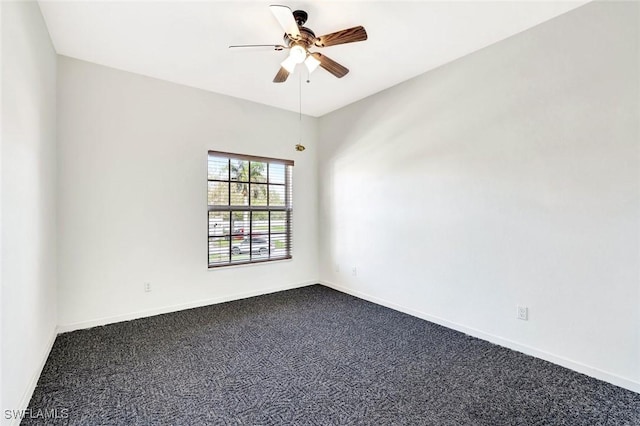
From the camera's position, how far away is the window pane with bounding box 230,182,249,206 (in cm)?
405

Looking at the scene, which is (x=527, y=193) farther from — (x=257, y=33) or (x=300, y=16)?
(x=257, y=33)

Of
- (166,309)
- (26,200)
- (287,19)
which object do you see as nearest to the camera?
(26,200)

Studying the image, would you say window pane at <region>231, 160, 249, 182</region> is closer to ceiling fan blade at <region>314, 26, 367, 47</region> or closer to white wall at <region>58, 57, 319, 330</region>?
white wall at <region>58, 57, 319, 330</region>

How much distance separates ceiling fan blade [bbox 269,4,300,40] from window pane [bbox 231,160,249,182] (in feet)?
6.94

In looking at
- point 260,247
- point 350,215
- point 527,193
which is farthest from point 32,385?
point 527,193

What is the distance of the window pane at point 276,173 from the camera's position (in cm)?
442

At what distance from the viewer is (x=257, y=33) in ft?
8.41

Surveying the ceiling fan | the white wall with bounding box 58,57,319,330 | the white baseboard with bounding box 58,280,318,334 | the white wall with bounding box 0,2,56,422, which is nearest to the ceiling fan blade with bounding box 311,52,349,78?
the ceiling fan

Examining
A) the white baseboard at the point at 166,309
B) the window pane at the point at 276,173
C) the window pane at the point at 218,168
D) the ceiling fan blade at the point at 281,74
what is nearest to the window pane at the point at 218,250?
the white baseboard at the point at 166,309

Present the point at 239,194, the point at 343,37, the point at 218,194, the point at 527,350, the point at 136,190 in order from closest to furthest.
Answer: the point at 343,37, the point at 527,350, the point at 136,190, the point at 218,194, the point at 239,194

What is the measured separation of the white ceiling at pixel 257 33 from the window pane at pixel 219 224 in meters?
1.61

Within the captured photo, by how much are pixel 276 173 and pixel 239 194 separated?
68 centimetres

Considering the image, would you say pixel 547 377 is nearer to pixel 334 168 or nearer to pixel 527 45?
pixel 527 45

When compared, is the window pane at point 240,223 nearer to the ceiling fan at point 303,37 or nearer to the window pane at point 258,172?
the window pane at point 258,172
